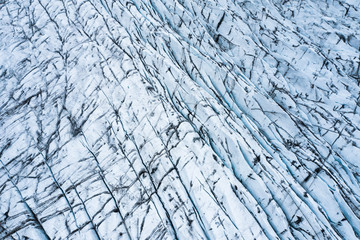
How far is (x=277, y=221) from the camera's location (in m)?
1.49

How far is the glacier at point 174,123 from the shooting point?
4.83 feet

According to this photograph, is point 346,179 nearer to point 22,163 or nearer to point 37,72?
point 22,163

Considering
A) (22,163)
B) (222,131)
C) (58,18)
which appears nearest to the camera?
(22,163)

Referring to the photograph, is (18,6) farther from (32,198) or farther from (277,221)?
→ (277,221)

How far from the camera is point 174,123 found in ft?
5.78

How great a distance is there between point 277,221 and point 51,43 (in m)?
2.60

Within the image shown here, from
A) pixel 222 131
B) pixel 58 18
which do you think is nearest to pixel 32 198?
pixel 222 131

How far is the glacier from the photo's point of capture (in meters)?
1.47

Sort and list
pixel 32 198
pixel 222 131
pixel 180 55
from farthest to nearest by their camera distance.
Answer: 1. pixel 180 55
2. pixel 222 131
3. pixel 32 198

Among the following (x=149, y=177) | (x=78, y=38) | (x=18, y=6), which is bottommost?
(x=149, y=177)

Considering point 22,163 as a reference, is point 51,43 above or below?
above

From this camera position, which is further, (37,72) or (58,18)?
(58,18)

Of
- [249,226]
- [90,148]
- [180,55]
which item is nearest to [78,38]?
[180,55]

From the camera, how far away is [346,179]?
1.85 m
